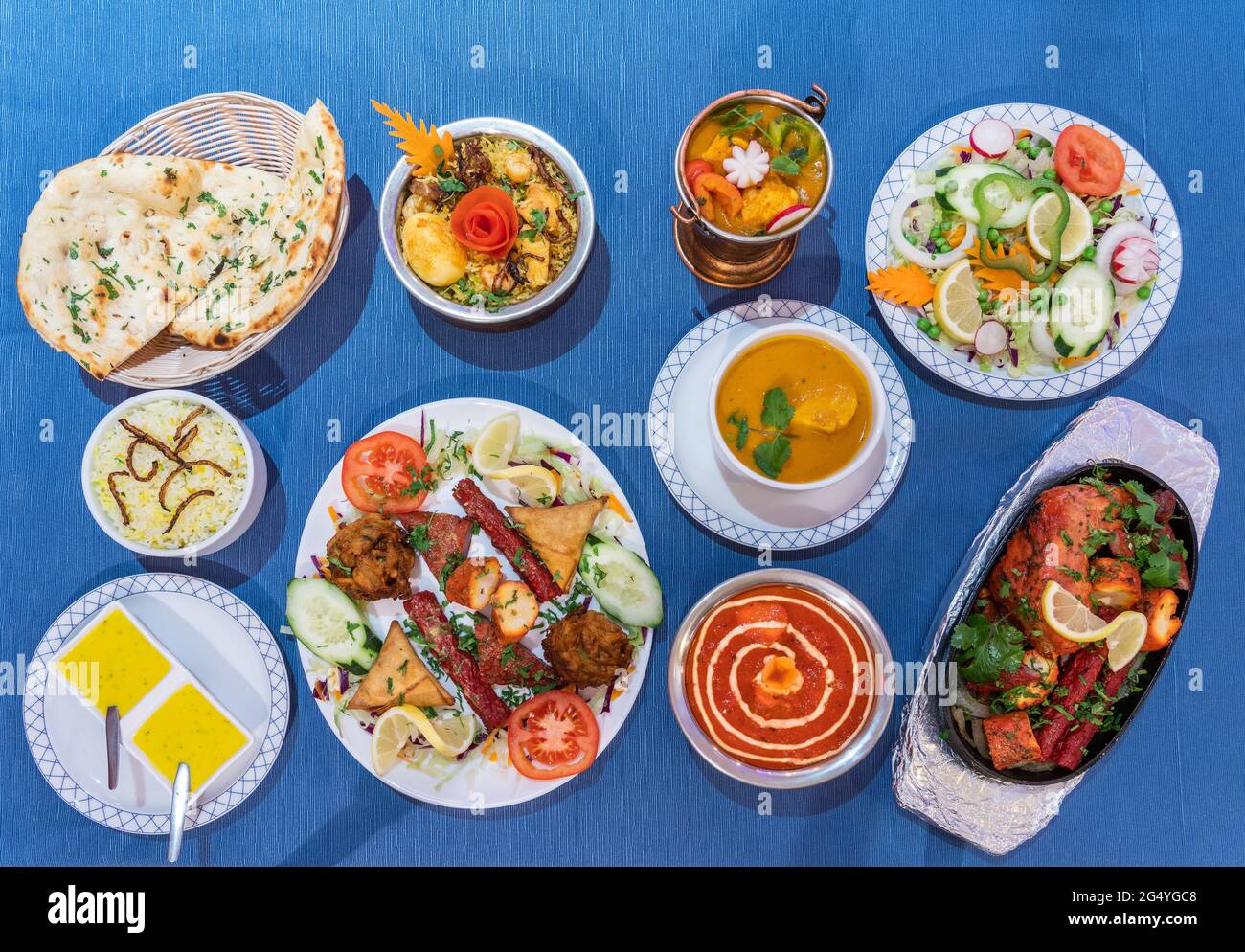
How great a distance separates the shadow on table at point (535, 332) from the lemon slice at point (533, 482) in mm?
400

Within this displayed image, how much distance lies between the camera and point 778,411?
2236mm

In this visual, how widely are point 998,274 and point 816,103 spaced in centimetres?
74

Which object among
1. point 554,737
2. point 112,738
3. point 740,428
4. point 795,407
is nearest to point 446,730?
point 554,737

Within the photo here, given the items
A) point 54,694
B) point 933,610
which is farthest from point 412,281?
point 933,610

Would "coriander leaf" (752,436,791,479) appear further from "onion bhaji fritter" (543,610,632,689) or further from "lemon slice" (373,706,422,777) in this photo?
"lemon slice" (373,706,422,777)

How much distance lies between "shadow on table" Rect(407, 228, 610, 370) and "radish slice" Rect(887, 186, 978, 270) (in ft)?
2.84

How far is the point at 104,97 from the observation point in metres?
2.76

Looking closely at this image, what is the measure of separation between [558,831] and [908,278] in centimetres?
196

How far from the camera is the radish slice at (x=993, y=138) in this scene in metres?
2.56

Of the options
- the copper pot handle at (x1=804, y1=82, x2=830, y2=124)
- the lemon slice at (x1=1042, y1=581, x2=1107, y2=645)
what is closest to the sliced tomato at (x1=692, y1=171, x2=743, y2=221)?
the copper pot handle at (x1=804, y1=82, x2=830, y2=124)

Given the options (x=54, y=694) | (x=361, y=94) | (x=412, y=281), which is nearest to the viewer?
(x=412, y=281)

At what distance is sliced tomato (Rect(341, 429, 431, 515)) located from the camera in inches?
98.7
